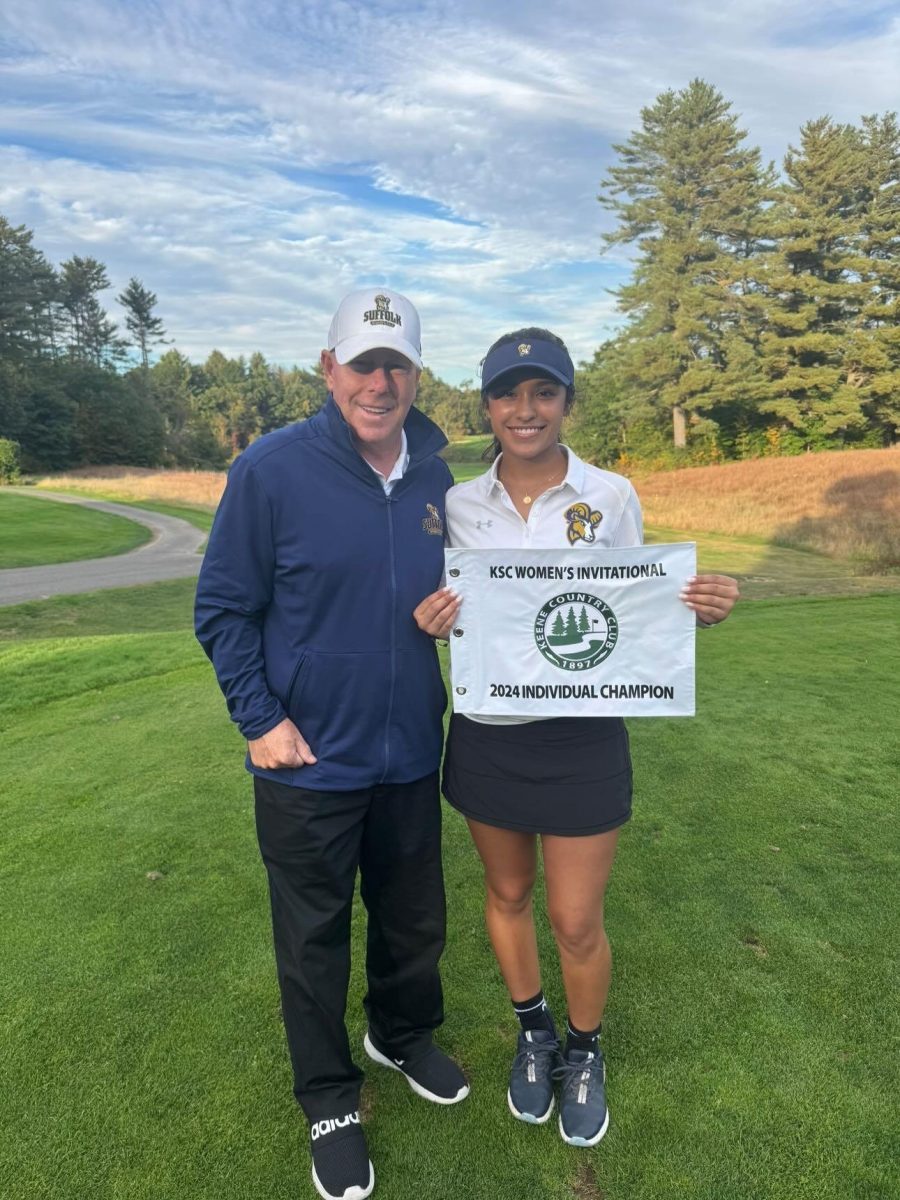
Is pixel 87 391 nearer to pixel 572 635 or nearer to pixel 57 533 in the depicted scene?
pixel 57 533

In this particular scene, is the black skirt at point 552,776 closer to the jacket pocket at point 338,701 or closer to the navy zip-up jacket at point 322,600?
the navy zip-up jacket at point 322,600

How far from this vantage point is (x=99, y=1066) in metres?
2.32

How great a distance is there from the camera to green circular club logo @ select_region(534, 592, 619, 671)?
→ 2.24 metres

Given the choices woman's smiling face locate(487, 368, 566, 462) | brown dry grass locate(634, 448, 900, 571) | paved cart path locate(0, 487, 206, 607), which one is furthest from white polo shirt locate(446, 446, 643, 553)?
brown dry grass locate(634, 448, 900, 571)

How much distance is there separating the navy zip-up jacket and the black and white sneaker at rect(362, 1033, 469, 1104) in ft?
2.92

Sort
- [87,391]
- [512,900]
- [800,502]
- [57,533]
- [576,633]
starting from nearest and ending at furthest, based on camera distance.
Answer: [576,633]
[512,900]
[57,533]
[800,502]
[87,391]

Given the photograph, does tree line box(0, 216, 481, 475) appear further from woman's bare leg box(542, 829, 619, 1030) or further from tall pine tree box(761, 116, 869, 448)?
woman's bare leg box(542, 829, 619, 1030)

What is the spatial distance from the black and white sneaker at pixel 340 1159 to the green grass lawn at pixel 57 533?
18044 mm

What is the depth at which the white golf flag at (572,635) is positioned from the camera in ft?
7.19

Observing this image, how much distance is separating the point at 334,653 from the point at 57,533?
23.3m

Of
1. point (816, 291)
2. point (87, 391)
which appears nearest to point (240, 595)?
point (816, 291)

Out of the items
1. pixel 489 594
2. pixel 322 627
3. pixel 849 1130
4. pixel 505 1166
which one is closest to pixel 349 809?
pixel 322 627

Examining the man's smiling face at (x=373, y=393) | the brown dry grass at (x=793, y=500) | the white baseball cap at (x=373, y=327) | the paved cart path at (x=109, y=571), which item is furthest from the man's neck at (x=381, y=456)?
the brown dry grass at (x=793, y=500)

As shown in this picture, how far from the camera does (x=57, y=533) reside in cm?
2262
